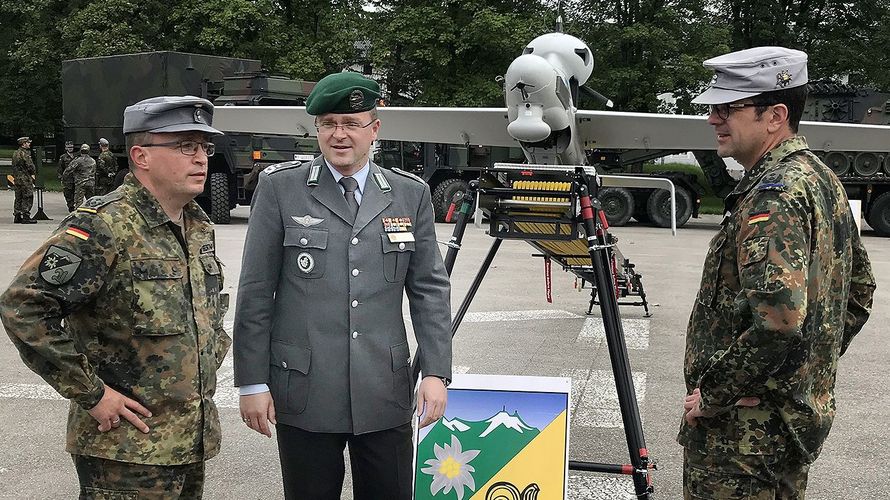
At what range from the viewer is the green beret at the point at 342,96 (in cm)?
269

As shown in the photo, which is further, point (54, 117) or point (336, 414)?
point (54, 117)

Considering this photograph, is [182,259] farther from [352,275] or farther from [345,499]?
[345,499]

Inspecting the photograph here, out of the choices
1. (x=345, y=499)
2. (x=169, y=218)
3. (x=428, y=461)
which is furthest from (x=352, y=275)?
(x=345, y=499)

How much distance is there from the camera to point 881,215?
18.6m

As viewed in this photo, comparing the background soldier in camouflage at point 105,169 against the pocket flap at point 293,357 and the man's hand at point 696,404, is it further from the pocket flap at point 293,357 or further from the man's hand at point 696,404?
the man's hand at point 696,404

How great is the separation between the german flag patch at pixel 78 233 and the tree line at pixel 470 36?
24.3 m

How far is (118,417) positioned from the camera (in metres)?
2.50

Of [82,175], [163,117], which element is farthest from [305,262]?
[82,175]

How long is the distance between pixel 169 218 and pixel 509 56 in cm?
2554

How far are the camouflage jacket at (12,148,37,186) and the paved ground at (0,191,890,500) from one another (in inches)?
226

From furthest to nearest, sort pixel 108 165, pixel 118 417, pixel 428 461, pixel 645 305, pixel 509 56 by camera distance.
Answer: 1. pixel 509 56
2. pixel 108 165
3. pixel 645 305
4. pixel 428 461
5. pixel 118 417

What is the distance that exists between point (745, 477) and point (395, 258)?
1.28 m

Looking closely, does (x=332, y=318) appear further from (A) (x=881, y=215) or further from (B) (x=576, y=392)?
(A) (x=881, y=215)

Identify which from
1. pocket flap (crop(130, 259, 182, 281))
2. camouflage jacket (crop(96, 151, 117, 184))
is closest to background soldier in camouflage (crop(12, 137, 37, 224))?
camouflage jacket (crop(96, 151, 117, 184))
